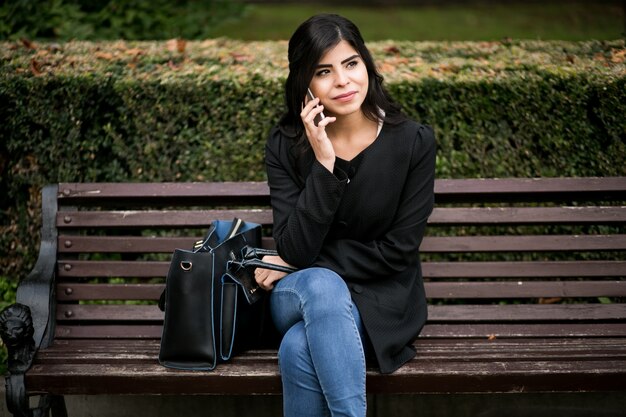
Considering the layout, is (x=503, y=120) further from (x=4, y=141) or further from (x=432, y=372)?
(x=4, y=141)

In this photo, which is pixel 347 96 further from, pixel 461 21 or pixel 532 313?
pixel 461 21

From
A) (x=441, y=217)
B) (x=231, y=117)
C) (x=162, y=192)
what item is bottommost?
(x=441, y=217)

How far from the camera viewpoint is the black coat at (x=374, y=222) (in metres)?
3.22

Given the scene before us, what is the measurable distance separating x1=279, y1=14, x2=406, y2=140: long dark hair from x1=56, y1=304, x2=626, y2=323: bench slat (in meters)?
1.05

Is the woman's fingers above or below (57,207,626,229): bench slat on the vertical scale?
below

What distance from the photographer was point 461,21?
10.5 m

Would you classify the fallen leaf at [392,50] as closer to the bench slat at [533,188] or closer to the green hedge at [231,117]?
the green hedge at [231,117]

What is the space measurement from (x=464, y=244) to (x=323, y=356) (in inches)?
48.0

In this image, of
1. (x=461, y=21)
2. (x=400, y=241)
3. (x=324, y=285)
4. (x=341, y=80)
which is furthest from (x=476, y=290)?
(x=461, y=21)

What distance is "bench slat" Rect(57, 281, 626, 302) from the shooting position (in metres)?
Answer: 3.75

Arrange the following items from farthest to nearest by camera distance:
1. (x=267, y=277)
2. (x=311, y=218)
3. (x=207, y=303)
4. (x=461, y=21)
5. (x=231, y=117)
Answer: (x=461, y=21)
(x=231, y=117)
(x=267, y=277)
(x=311, y=218)
(x=207, y=303)

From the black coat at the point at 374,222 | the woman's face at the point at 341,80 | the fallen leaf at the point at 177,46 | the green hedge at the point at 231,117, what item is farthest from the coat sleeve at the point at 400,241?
the fallen leaf at the point at 177,46

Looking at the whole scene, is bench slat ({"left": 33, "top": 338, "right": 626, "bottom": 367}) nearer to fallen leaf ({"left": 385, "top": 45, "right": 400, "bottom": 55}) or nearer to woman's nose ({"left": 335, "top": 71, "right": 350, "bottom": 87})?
woman's nose ({"left": 335, "top": 71, "right": 350, "bottom": 87})

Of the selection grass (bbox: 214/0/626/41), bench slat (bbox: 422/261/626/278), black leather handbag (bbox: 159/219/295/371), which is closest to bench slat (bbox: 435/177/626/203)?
bench slat (bbox: 422/261/626/278)
